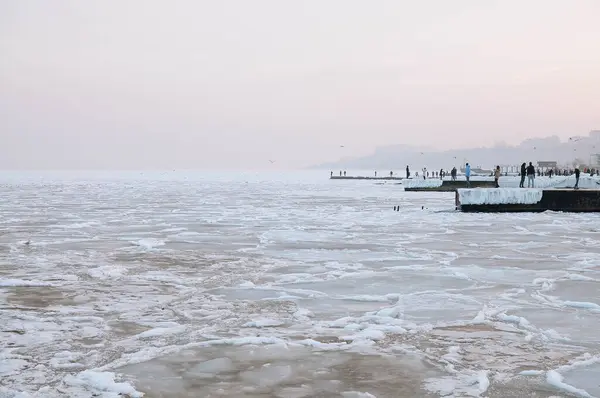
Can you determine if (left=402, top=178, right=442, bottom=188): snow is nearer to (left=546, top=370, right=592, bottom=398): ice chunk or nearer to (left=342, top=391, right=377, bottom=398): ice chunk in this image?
(left=546, top=370, right=592, bottom=398): ice chunk

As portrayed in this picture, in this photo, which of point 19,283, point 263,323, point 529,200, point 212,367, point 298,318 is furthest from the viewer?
point 529,200

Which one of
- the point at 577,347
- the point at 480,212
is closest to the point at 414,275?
the point at 577,347

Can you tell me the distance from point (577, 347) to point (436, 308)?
206 cm

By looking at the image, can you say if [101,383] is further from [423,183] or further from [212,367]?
[423,183]

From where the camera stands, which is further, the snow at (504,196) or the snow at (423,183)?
the snow at (423,183)

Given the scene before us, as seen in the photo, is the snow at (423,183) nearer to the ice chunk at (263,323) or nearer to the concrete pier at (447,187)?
the concrete pier at (447,187)

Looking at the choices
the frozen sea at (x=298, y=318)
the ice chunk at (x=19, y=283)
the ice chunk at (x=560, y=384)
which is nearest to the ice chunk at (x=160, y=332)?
the frozen sea at (x=298, y=318)

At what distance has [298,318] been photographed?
757cm

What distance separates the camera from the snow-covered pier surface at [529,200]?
1068 inches

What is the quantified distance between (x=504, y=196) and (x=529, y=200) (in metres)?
1.09

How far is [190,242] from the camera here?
15711mm

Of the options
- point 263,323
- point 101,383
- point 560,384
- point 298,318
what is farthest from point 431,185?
point 101,383

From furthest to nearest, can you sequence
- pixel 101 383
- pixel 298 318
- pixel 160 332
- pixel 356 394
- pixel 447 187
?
pixel 447 187 → pixel 298 318 → pixel 160 332 → pixel 101 383 → pixel 356 394

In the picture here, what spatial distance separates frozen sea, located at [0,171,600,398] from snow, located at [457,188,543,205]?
37.3 ft
